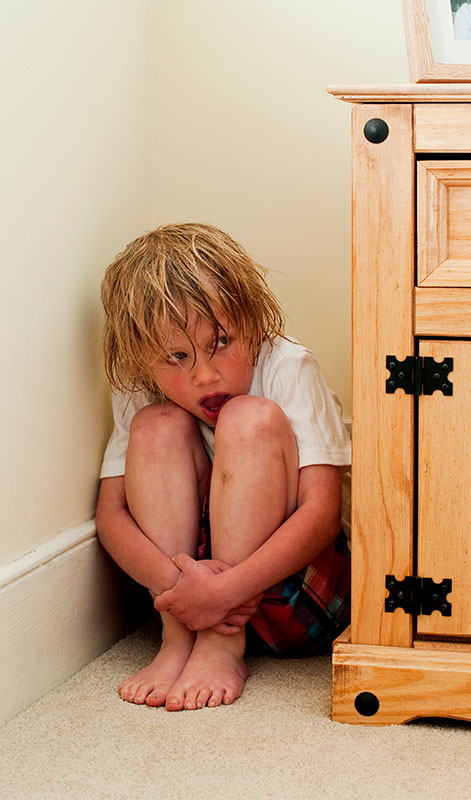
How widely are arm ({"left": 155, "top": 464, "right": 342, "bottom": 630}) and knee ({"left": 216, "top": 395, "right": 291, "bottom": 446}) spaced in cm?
9

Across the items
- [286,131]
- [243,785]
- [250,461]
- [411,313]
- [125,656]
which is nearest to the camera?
[243,785]

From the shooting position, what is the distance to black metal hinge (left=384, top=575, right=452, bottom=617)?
2.97ft

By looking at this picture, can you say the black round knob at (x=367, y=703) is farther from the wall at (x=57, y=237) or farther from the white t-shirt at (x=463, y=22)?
the white t-shirt at (x=463, y=22)

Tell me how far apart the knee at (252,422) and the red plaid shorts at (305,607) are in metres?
0.14

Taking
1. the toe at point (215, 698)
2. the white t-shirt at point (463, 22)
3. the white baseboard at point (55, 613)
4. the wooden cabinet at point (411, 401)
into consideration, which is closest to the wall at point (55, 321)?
the white baseboard at point (55, 613)

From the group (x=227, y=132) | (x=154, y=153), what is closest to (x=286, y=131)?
(x=227, y=132)

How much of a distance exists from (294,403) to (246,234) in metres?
0.44

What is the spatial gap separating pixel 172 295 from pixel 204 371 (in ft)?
0.34

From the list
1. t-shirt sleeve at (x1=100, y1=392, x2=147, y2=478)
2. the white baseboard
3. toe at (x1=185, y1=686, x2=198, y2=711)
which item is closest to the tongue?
t-shirt sleeve at (x1=100, y1=392, x2=147, y2=478)

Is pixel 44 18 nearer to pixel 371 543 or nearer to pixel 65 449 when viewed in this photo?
pixel 65 449

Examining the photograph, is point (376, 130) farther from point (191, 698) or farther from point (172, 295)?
point (191, 698)

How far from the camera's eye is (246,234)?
1.42 meters

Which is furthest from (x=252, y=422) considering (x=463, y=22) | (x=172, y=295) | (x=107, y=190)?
(x=463, y=22)

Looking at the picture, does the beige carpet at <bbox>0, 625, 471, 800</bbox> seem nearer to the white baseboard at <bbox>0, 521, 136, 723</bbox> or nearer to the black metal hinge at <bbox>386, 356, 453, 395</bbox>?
the white baseboard at <bbox>0, 521, 136, 723</bbox>
